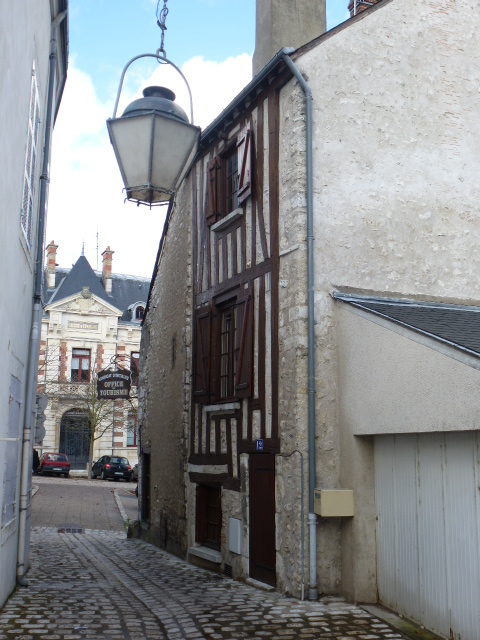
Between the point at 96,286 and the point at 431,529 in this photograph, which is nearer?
the point at 431,529

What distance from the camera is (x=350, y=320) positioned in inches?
274

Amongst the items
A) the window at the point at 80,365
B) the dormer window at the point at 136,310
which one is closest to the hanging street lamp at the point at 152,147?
the window at the point at 80,365

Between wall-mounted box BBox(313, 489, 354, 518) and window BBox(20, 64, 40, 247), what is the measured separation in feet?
12.1

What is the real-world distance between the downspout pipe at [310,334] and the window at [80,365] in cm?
2688

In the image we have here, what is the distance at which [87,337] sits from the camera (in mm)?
33469

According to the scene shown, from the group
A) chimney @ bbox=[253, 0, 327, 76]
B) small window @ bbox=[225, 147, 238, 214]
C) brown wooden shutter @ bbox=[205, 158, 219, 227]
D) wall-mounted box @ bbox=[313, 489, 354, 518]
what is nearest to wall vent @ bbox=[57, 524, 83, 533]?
brown wooden shutter @ bbox=[205, 158, 219, 227]

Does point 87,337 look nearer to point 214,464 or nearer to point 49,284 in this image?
point 49,284

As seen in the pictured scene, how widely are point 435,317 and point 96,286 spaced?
29.6 m

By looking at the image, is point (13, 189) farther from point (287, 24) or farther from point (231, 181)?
point (287, 24)

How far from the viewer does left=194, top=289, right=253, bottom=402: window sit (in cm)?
820

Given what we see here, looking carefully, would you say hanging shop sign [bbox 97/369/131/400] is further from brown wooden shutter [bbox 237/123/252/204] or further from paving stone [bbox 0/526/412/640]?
brown wooden shutter [bbox 237/123/252/204]

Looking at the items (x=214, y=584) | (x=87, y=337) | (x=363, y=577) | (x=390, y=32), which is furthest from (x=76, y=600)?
(x=87, y=337)

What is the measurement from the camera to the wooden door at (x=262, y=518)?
7414 mm

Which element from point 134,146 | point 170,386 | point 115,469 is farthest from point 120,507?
point 134,146
